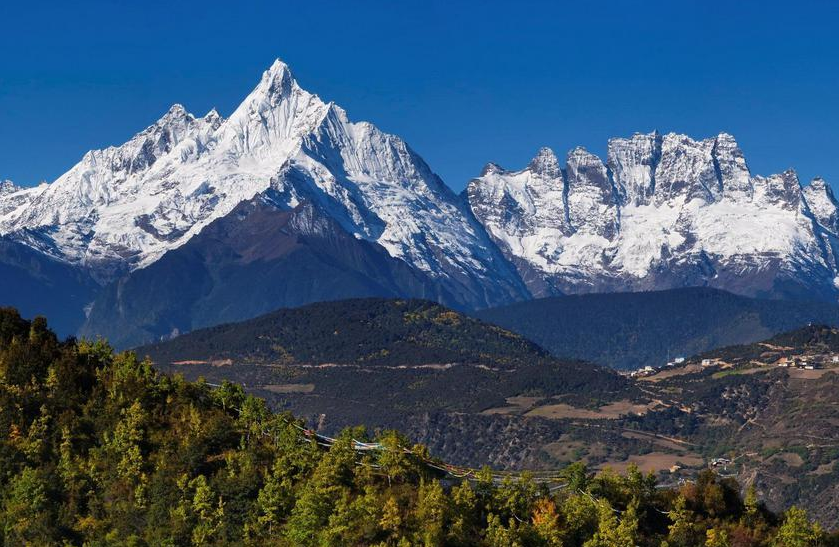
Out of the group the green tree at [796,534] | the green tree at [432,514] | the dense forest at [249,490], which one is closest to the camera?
the green tree at [432,514]

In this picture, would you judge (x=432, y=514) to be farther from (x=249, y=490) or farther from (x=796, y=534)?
(x=796, y=534)

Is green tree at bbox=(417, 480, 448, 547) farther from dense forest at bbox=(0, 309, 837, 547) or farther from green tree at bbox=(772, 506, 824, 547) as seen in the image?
green tree at bbox=(772, 506, 824, 547)

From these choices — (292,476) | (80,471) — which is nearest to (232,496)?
(292,476)

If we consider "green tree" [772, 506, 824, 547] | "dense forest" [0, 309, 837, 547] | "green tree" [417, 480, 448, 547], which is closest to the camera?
"green tree" [417, 480, 448, 547]

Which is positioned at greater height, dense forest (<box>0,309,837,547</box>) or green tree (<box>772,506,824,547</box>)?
dense forest (<box>0,309,837,547</box>)

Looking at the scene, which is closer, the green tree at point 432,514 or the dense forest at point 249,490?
the green tree at point 432,514

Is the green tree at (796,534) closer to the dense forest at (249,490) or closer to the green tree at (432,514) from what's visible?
the dense forest at (249,490)

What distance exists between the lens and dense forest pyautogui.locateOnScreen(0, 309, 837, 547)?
15938 cm

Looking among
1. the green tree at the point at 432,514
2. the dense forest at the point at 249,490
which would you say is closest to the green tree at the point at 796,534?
the dense forest at the point at 249,490

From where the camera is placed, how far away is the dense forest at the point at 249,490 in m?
159

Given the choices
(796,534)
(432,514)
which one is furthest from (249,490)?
(796,534)

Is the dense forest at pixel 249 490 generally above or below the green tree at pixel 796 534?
above

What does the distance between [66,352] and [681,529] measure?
253 ft

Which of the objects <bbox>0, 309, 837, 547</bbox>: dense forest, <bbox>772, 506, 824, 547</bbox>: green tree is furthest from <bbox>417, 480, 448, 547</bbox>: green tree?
<bbox>772, 506, 824, 547</bbox>: green tree
